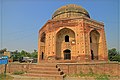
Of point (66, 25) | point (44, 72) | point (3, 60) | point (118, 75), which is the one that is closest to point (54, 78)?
point (44, 72)

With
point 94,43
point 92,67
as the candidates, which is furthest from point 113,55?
point 92,67

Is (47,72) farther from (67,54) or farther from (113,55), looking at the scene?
(113,55)

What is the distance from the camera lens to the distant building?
15.9 m

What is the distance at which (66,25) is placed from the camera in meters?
17.0

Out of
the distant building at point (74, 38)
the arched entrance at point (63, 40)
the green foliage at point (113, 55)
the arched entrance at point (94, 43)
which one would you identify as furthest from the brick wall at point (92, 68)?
the green foliage at point (113, 55)

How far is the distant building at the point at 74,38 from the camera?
52.1 feet

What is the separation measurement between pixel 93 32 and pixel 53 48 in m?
6.16

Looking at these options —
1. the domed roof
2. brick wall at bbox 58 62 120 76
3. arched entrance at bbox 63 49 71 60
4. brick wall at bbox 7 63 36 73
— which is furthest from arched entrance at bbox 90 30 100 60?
brick wall at bbox 7 63 36 73

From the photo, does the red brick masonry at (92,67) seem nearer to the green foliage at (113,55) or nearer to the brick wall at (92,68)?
the brick wall at (92,68)

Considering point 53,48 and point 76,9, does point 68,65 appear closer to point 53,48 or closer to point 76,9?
point 53,48

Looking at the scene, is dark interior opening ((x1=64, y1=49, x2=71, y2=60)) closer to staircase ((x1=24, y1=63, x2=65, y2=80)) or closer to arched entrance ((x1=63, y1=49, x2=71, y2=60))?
arched entrance ((x1=63, y1=49, x2=71, y2=60))

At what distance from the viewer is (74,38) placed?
17.2 metres

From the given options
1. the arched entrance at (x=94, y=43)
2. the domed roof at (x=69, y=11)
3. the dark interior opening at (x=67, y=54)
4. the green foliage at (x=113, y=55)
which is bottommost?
the green foliage at (x=113, y=55)

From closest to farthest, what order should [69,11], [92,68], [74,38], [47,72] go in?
[47,72] → [92,68] → [74,38] → [69,11]
